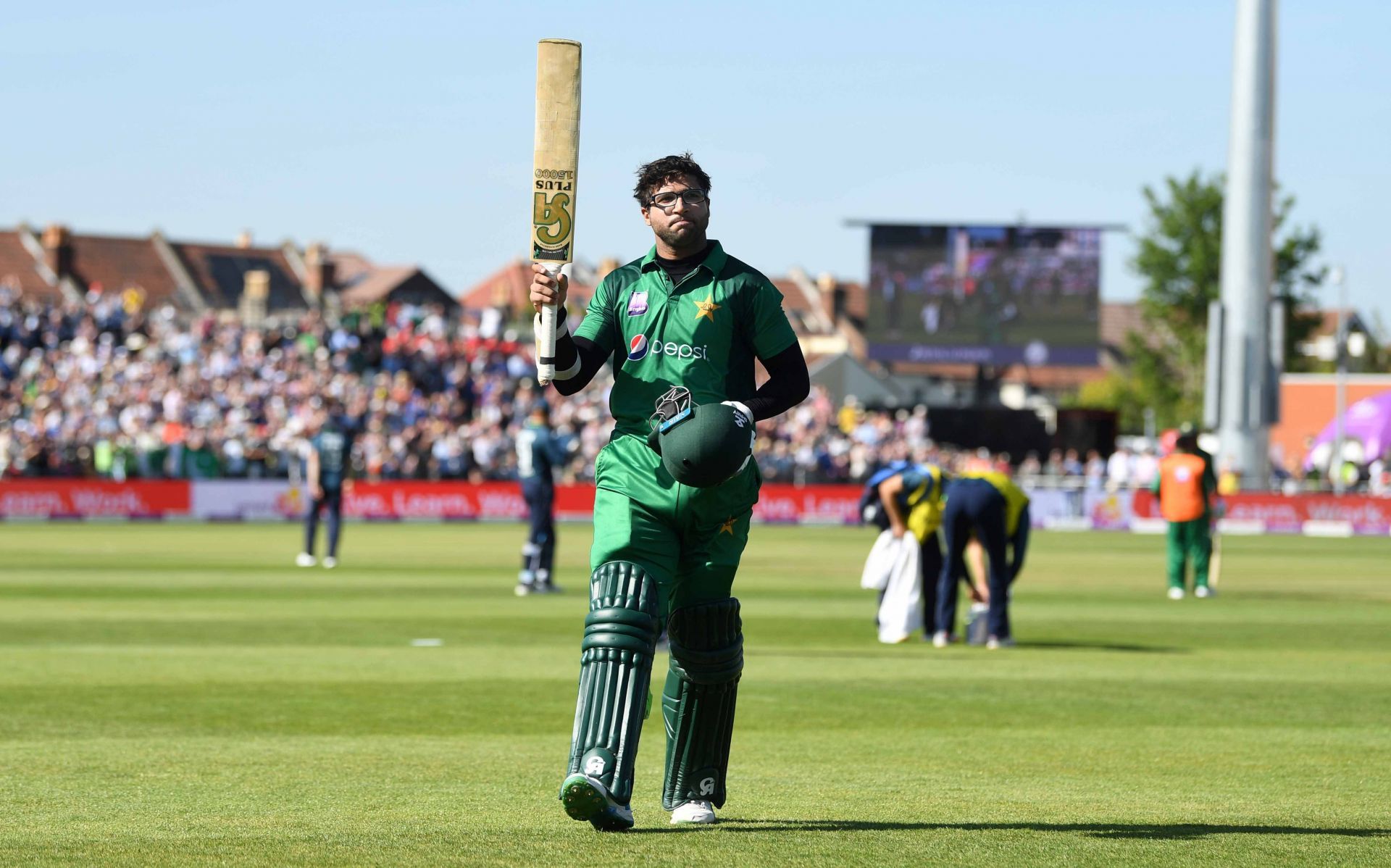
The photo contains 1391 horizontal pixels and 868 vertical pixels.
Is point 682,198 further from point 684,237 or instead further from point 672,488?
point 672,488

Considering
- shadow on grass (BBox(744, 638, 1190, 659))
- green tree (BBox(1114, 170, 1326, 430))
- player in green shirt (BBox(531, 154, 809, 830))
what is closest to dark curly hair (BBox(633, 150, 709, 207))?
player in green shirt (BBox(531, 154, 809, 830))

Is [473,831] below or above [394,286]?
below

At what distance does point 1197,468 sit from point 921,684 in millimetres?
11038

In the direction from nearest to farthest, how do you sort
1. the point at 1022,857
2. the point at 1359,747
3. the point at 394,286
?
1. the point at 1022,857
2. the point at 1359,747
3. the point at 394,286

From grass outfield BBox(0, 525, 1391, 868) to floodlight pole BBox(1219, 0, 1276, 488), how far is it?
2317cm

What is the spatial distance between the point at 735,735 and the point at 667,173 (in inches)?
157

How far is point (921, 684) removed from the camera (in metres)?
12.6

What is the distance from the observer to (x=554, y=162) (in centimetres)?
650

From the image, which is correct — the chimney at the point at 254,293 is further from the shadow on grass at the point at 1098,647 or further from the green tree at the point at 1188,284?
the shadow on grass at the point at 1098,647

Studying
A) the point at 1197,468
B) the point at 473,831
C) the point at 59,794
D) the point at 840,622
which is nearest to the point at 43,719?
the point at 59,794

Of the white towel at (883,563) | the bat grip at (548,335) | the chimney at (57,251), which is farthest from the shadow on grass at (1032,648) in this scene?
the chimney at (57,251)

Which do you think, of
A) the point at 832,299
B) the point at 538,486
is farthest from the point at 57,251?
the point at 538,486

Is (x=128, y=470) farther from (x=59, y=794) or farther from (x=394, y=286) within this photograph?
(x=394, y=286)

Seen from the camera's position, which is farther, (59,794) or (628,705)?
(59,794)
